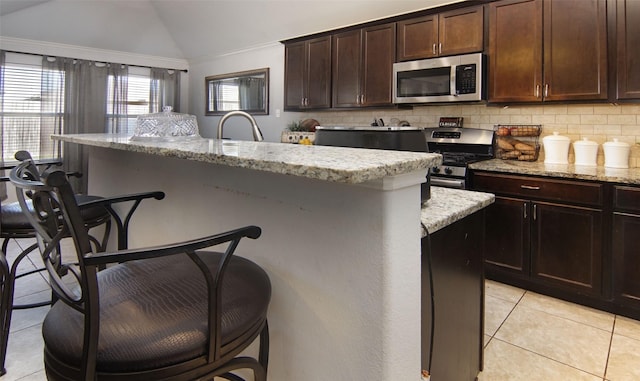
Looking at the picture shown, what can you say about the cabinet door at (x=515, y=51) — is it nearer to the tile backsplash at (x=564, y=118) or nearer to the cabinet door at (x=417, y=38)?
the tile backsplash at (x=564, y=118)

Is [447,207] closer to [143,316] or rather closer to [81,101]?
[143,316]

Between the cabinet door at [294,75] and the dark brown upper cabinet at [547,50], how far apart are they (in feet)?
6.95

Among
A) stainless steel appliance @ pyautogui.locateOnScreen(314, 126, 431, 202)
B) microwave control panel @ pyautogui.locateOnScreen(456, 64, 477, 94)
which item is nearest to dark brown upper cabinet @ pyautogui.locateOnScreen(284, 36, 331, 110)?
microwave control panel @ pyautogui.locateOnScreen(456, 64, 477, 94)

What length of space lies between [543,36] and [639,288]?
1.85m

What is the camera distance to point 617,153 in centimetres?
273

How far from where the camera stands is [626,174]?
2.47 meters

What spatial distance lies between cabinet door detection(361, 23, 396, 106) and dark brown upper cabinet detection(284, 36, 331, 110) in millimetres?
493

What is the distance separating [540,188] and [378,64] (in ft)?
6.30

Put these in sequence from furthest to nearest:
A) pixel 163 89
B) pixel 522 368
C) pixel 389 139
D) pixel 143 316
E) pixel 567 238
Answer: pixel 163 89
pixel 567 238
pixel 522 368
pixel 389 139
pixel 143 316

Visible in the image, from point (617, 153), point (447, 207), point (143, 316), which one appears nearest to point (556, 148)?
point (617, 153)

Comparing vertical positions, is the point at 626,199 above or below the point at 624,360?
above

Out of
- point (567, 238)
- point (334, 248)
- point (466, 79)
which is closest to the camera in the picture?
point (334, 248)

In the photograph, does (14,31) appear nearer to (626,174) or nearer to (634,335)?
(626,174)

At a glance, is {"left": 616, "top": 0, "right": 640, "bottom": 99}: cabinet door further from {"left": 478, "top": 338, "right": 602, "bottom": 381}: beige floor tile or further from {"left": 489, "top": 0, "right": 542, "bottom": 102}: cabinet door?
{"left": 478, "top": 338, "right": 602, "bottom": 381}: beige floor tile
